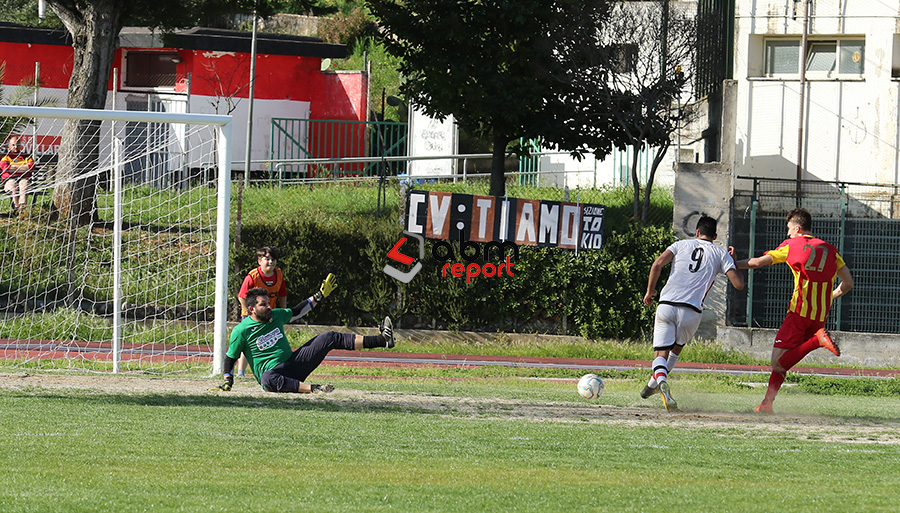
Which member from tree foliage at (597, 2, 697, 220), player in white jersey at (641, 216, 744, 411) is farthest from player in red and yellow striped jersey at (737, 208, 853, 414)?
tree foliage at (597, 2, 697, 220)

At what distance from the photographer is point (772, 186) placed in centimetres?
2491

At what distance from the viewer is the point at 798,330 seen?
35.9 ft

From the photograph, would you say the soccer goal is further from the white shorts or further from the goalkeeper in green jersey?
the white shorts

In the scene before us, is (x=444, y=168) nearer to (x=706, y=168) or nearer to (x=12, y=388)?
(x=706, y=168)

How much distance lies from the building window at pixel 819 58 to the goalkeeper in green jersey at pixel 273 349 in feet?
61.2

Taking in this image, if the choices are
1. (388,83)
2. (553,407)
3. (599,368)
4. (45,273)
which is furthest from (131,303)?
(388,83)

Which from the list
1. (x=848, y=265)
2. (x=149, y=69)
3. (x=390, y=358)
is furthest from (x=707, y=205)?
(x=149, y=69)

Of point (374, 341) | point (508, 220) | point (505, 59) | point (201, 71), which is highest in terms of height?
point (201, 71)

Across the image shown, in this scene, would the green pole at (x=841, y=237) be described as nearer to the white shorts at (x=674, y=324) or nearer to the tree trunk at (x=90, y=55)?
the white shorts at (x=674, y=324)

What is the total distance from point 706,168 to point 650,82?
3360mm

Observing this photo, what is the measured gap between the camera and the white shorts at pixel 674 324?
10.7m

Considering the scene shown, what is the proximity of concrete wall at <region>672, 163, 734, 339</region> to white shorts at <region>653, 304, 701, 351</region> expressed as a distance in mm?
10155

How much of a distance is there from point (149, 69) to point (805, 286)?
2854 cm

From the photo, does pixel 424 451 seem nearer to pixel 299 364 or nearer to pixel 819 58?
pixel 299 364
